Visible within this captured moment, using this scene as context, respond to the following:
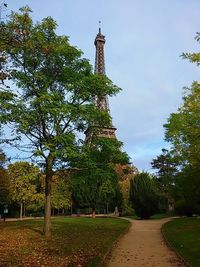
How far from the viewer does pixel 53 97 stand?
848 inches

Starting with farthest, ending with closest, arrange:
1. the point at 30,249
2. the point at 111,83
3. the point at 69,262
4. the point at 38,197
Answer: the point at 38,197
the point at 111,83
the point at 30,249
the point at 69,262

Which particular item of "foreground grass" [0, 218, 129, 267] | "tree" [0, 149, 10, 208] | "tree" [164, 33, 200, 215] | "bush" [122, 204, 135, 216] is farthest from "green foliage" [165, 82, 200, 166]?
"bush" [122, 204, 135, 216]

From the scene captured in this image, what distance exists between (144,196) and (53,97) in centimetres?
2876

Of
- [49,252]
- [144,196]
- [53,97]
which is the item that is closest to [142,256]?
[49,252]

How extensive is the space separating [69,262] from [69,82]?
12.7m

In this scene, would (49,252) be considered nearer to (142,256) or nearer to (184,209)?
(142,256)

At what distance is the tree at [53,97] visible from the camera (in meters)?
A: 21.3

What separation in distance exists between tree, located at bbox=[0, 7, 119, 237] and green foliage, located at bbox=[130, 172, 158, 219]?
2429 centimetres

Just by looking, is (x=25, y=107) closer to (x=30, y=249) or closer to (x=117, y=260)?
(x=30, y=249)

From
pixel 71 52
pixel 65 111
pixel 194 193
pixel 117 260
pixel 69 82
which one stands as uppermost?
pixel 71 52

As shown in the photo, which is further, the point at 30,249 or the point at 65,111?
the point at 65,111

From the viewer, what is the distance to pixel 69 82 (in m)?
23.7

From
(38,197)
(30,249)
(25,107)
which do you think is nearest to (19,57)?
(25,107)

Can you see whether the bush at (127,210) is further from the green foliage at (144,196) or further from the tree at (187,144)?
the tree at (187,144)
